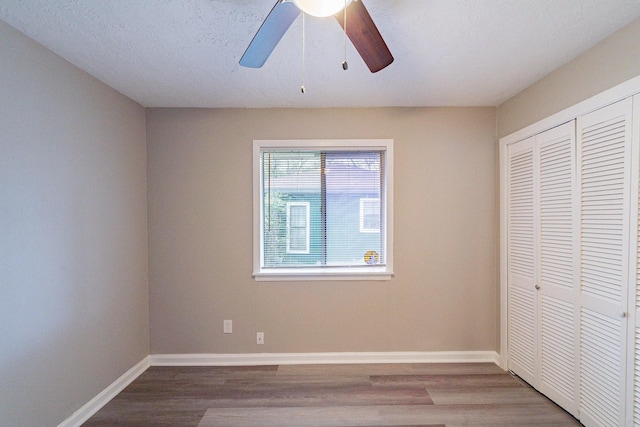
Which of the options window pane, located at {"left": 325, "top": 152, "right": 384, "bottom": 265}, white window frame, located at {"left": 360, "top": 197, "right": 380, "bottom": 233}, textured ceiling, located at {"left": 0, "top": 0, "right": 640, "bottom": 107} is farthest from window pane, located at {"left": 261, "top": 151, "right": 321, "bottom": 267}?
textured ceiling, located at {"left": 0, "top": 0, "right": 640, "bottom": 107}

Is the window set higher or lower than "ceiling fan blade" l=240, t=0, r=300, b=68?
lower

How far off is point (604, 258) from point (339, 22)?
2.03m

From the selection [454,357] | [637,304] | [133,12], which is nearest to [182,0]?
[133,12]

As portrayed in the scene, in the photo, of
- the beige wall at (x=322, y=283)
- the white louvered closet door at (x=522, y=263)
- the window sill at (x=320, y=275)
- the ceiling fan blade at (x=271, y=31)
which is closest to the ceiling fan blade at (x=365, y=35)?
the ceiling fan blade at (x=271, y=31)

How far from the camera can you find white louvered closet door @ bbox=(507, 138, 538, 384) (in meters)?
2.14

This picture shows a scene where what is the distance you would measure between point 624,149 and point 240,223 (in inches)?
108

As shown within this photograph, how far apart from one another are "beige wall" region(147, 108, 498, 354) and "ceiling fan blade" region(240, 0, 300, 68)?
122cm

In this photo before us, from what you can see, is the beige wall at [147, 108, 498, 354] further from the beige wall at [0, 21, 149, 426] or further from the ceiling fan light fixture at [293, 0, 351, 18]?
the ceiling fan light fixture at [293, 0, 351, 18]

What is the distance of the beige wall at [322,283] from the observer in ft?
8.32

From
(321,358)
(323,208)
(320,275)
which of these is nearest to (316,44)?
(323,208)

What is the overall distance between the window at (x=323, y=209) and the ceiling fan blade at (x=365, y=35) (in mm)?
1338

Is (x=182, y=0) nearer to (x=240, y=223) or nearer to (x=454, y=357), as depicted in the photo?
(x=240, y=223)

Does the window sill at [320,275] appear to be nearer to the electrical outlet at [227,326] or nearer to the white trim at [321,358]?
the electrical outlet at [227,326]

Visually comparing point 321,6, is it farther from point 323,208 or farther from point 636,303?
point 636,303
